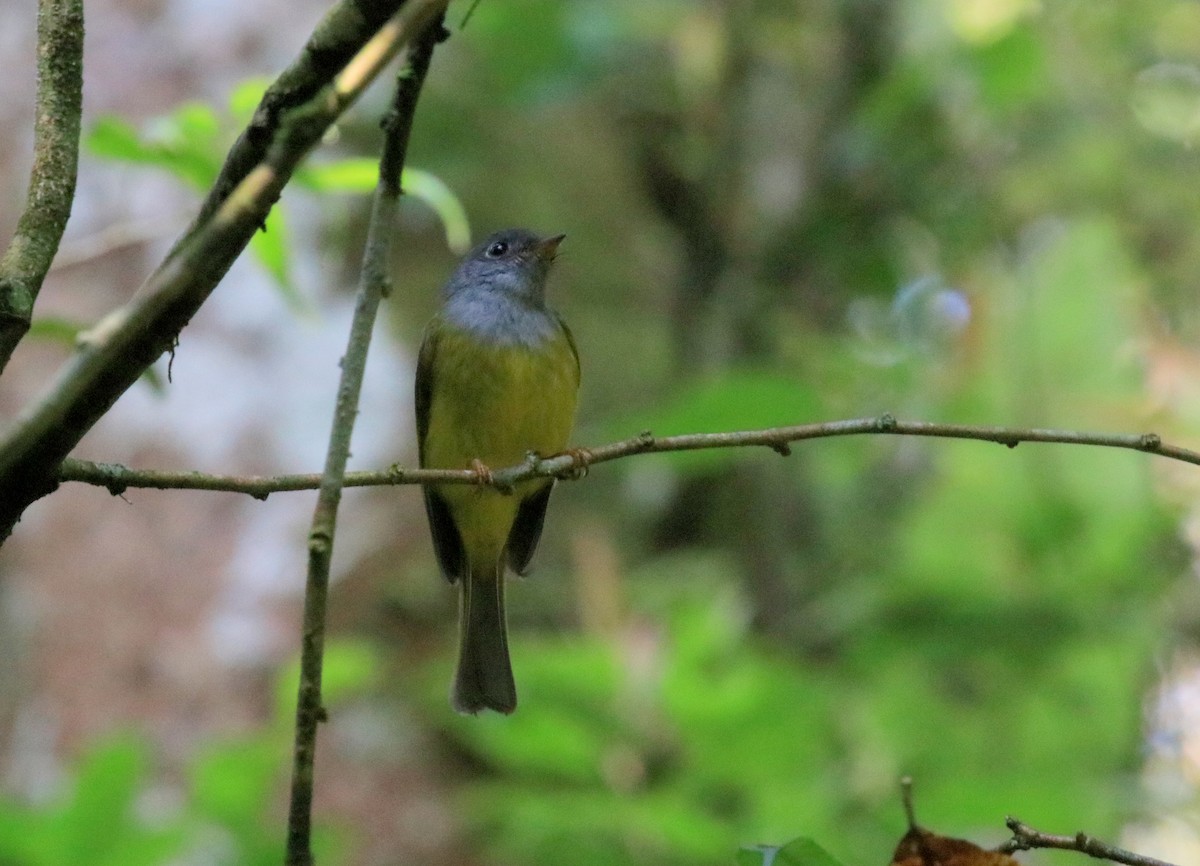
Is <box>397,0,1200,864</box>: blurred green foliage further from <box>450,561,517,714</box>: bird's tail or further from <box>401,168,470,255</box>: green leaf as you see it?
<box>401,168,470,255</box>: green leaf

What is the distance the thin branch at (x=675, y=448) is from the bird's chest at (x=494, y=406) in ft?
6.00

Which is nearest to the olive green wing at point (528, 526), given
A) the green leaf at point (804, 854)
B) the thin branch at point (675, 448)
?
the thin branch at point (675, 448)

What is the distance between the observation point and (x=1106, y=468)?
185 inches

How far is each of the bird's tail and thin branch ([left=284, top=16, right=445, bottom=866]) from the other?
134 cm

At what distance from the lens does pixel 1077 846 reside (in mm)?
1217

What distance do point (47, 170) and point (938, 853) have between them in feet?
3.42

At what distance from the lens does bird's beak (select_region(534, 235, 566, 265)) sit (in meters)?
4.14

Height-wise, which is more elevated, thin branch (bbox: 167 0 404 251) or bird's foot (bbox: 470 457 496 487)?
bird's foot (bbox: 470 457 496 487)

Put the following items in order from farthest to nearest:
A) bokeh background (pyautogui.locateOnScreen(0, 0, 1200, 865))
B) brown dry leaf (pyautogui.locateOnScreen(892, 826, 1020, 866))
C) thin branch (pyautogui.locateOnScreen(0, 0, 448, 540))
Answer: bokeh background (pyautogui.locateOnScreen(0, 0, 1200, 865)), brown dry leaf (pyautogui.locateOnScreen(892, 826, 1020, 866)), thin branch (pyautogui.locateOnScreen(0, 0, 448, 540))

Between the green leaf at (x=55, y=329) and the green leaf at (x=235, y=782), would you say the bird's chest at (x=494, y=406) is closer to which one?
the green leaf at (x=235, y=782)

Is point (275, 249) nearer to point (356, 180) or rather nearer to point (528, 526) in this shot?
point (356, 180)

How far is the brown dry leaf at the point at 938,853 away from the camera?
4.24 feet

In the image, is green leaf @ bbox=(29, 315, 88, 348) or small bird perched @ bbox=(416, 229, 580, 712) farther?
small bird perched @ bbox=(416, 229, 580, 712)

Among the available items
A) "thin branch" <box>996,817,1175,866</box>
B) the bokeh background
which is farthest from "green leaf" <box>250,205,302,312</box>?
"thin branch" <box>996,817,1175,866</box>
